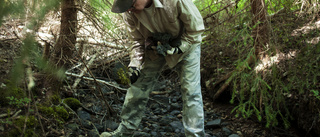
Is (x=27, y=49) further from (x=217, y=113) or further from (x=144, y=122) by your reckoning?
(x=217, y=113)

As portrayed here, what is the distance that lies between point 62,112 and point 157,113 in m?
1.63

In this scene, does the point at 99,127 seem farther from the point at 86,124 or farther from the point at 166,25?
the point at 166,25

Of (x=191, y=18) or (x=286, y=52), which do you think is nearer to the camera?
(x=191, y=18)

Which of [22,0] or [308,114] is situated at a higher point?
[22,0]

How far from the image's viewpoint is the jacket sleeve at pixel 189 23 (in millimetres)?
2707

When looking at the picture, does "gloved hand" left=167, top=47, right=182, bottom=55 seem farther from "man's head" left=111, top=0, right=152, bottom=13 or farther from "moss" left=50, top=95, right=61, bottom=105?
"moss" left=50, top=95, right=61, bottom=105

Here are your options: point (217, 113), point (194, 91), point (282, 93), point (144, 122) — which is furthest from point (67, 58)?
point (282, 93)

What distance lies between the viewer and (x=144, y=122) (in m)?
4.15

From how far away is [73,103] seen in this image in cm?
411

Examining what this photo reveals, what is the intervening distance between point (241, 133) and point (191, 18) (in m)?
Result: 2.15

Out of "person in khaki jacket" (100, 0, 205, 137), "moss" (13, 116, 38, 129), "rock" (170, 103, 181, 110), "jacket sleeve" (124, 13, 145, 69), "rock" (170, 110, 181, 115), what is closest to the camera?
"person in khaki jacket" (100, 0, 205, 137)

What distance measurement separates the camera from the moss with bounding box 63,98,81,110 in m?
4.06

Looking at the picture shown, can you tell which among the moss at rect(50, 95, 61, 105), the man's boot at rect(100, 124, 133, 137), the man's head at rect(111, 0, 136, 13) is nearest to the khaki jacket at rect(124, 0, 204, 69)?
the man's head at rect(111, 0, 136, 13)

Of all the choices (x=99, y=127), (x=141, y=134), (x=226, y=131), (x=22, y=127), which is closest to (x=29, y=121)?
(x=22, y=127)
